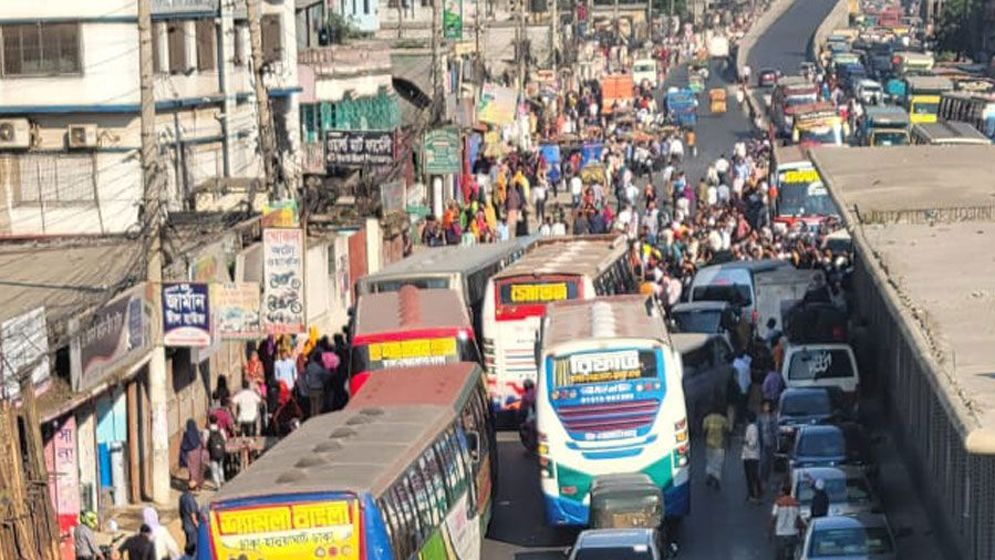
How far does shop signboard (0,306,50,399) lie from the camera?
83.9ft

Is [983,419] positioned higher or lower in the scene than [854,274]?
higher

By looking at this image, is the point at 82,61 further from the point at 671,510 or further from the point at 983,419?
the point at 983,419

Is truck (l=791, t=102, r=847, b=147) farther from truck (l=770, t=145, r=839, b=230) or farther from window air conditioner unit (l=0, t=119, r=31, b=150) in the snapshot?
window air conditioner unit (l=0, t=119, r=31, b=150)

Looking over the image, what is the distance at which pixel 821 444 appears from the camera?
31.1 metres

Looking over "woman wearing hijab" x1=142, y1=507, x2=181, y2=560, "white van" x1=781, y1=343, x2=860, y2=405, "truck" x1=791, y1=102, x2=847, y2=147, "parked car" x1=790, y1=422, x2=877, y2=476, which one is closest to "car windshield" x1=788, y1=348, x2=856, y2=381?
"white van" x1=781, y1=343, x2=860, y2=405

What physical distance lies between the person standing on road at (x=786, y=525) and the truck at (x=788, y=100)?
193 feet

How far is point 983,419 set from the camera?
19594 millimetres

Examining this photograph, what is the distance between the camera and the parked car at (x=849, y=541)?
999 inches

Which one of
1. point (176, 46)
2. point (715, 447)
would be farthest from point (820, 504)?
point (176, 46)

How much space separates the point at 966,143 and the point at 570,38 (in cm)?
7644

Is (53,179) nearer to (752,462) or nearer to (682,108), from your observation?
(752,462)

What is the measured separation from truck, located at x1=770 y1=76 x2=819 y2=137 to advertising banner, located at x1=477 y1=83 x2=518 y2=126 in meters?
15.0

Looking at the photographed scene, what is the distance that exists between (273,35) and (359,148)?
346 centimetres

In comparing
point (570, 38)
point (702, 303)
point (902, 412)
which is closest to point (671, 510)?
point (902, 412)
